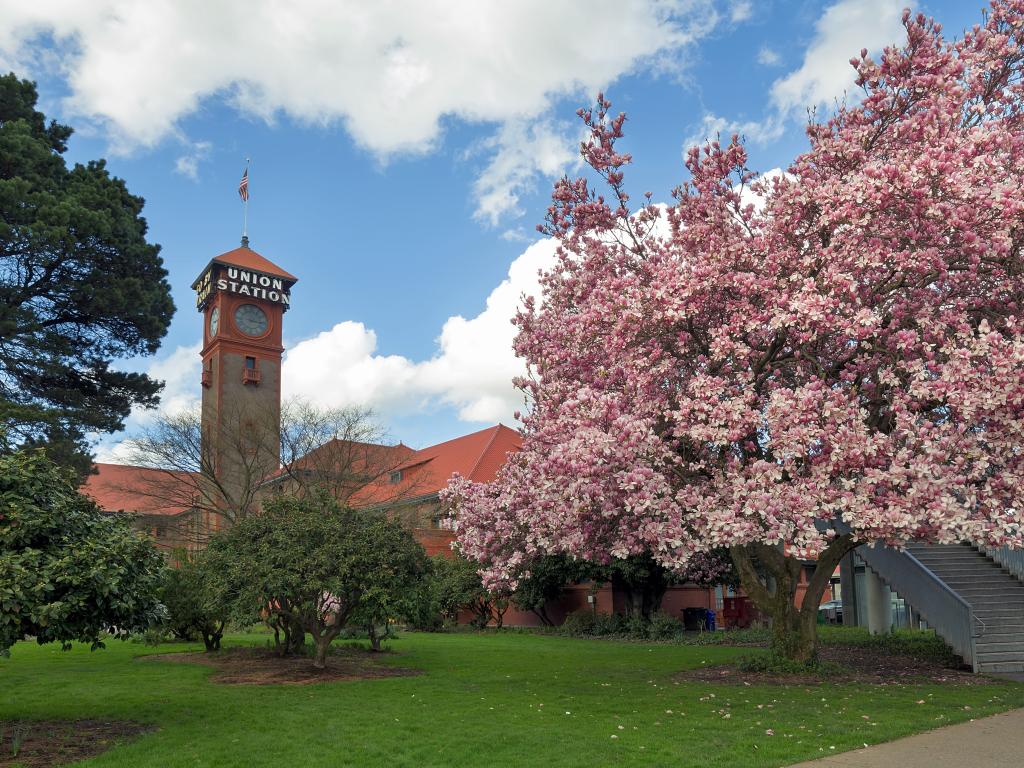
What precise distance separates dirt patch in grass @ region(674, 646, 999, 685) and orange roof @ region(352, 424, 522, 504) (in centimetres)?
2600

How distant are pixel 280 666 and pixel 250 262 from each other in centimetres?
4314

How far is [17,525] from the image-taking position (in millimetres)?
8281

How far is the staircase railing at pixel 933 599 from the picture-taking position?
14562 millimetres

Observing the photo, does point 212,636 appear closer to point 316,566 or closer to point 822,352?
point 316,566

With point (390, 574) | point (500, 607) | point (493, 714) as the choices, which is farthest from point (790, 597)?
point (500, 607)

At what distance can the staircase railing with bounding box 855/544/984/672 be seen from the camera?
47.8 feet

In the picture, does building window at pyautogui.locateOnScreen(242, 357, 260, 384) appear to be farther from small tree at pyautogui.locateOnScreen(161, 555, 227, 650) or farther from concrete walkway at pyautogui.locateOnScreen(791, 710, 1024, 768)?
concrete walkway at pyautogui.locateOnScreen(791, 710, 1024, 768)

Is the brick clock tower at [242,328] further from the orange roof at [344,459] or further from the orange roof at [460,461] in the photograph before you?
the orange roof at [344,459]

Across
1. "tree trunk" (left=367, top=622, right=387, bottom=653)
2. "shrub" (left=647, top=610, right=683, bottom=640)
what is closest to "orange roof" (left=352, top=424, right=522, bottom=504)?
"shrub" (left=647, top=610, right=683, bottom=640)

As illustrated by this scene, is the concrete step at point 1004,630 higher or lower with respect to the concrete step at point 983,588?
lower

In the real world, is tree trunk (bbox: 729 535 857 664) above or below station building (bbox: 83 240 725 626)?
below

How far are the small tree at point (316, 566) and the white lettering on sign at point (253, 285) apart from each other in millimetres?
39998

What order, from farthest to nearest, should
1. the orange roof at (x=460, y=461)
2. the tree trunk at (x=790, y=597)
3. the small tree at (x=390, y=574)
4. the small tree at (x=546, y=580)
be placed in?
the orange roof at (x=460, y=461), the small tree at (x=546, y=580), the small tree at (x=390, y=574), the tree trunk at (x=790, y=597)

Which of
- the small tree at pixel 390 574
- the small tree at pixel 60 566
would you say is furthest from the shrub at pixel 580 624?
the small tree at pixel 60 566
